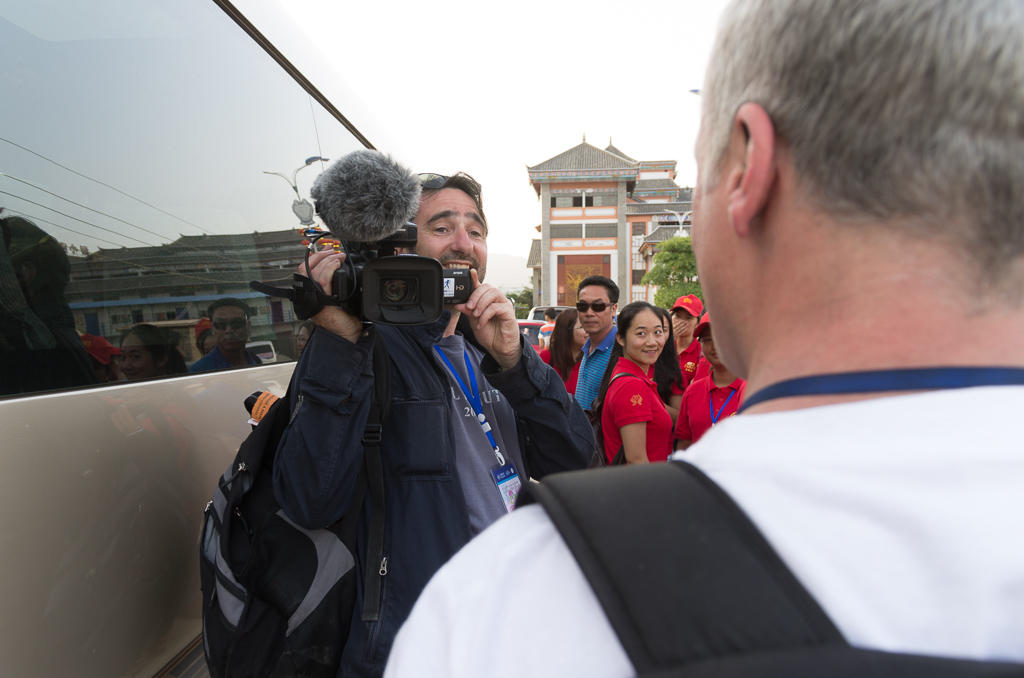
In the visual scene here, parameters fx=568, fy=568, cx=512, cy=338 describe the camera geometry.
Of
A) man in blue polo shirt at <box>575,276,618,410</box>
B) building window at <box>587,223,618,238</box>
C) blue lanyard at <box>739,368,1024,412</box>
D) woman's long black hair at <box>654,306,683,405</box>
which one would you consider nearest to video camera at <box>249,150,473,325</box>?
blue lanyard at <box>739,368,1024,412</box>

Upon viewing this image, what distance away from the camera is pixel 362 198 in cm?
144

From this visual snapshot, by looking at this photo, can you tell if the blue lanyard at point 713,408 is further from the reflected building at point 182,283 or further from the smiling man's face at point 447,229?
the reflected building at point 182,283

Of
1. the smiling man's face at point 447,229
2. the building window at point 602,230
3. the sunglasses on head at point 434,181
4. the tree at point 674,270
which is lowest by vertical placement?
the smiling man's face at point 447,229

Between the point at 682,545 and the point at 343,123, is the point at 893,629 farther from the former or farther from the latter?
the point at 343,123

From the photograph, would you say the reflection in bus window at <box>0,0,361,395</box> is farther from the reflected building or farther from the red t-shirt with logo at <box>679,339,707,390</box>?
the red t-shirt with logo at <box>679,339,707,390</box>

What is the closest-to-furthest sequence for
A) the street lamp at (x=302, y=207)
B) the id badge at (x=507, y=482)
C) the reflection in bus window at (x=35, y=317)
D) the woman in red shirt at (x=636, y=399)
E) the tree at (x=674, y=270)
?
the reflection in bus window at (x=35, y=317), the id badge at (x=507, y=482), the street lamp at (x=302, y=207), the woman in red shirt at (x=636, y=399), the tree at (x=674, y=270)

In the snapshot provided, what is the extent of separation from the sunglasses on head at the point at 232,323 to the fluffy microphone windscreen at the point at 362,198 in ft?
2.17

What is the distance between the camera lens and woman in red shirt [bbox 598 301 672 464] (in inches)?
71.5

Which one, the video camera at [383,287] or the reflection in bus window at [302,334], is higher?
the video camera at [383,287]

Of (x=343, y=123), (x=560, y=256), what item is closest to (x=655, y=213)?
(x=560, y=256)

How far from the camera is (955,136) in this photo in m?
0.47

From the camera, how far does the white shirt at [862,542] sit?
1.30ft

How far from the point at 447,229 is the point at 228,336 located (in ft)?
2.72

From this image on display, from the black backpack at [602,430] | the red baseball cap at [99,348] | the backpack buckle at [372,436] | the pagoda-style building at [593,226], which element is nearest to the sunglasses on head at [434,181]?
the backpack buckle at [372,436]
